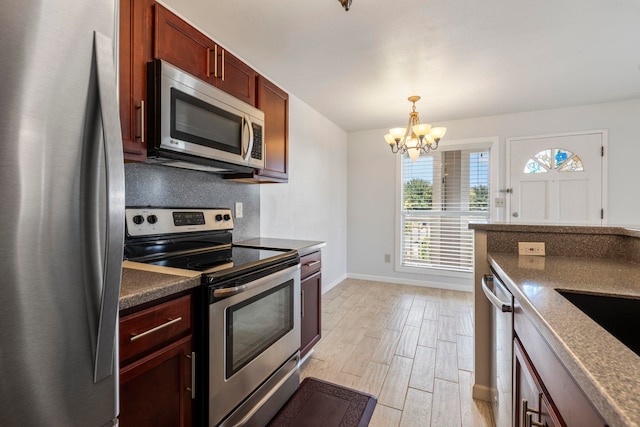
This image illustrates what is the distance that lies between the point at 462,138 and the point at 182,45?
351 centimetres

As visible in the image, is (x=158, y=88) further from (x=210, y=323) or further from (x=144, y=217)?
(x=210, y=323)

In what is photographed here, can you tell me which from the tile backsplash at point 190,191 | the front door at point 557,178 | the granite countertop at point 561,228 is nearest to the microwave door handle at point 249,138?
the tile backsplash at point 190,191

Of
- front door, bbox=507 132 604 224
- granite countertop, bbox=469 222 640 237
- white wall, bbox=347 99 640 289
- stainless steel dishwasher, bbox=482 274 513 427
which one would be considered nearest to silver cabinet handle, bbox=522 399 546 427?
stainless steel dishwasher, bbox=482 274 513 427

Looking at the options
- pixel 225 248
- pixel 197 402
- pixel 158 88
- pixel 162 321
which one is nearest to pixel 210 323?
pixel 162 321

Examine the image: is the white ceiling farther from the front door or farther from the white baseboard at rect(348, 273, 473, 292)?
the white baseboard at rect(348, 273, 473, 292)

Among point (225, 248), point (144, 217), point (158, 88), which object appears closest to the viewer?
point (158, 88)

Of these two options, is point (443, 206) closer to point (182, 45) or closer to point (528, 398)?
point (528, 398)

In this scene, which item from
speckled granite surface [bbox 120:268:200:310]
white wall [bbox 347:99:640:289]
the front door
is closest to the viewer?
speckled granite surface [bbox 120:268:200:310]

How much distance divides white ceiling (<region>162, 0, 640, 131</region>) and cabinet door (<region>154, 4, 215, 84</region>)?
0.31 meters

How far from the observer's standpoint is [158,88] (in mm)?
1315

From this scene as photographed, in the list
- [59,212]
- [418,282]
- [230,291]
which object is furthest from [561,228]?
[418,282]

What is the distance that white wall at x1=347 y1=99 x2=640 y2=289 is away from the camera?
3143mm

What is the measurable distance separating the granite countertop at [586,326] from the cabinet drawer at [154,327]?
1.11 metres

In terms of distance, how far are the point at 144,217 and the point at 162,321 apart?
691 millimetres
